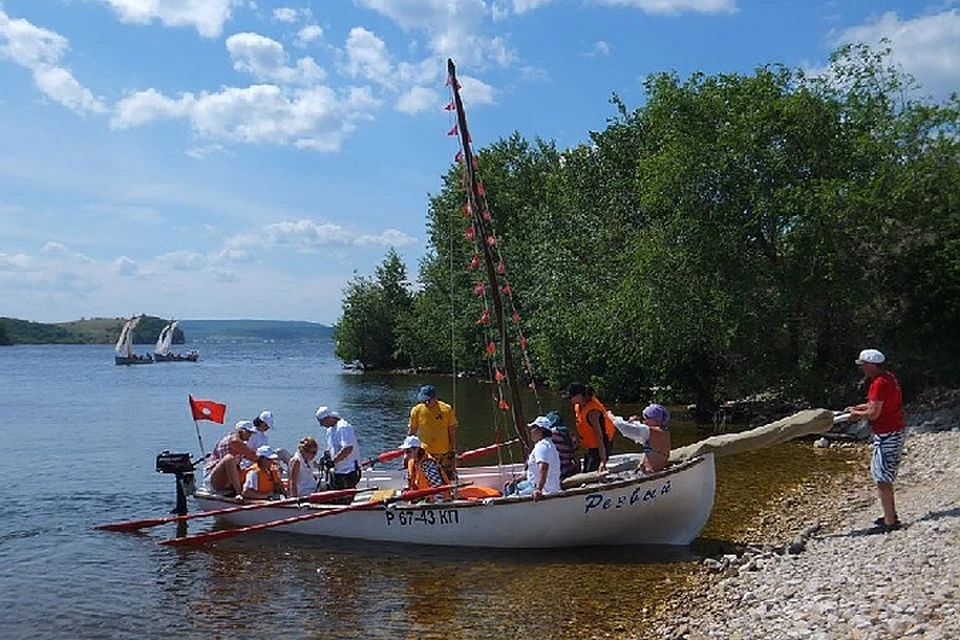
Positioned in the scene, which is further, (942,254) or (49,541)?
(942,254)

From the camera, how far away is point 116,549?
16969mm

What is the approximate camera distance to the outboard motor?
1852 centimetres

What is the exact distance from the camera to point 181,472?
60.9ft

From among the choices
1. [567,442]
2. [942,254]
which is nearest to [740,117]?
[942,254]

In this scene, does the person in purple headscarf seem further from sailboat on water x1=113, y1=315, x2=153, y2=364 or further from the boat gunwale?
sailboat on water x1=113, y1=315, x2=153, y2=364

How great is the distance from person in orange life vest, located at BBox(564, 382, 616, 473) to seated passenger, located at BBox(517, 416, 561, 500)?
0.97 metres

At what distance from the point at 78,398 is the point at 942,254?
165 feet

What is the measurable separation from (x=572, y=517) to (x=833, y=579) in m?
4.57

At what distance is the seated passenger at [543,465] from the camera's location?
1434cm

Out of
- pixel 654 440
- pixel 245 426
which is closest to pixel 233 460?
pixel 245 426

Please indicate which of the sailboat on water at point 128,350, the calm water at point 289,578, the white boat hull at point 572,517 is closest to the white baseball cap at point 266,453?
the calm water at point 289,578

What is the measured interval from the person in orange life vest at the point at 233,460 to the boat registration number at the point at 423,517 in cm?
356

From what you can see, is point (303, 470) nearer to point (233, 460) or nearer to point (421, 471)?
point (233, 460)

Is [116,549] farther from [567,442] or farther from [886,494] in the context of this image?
[886,494]
